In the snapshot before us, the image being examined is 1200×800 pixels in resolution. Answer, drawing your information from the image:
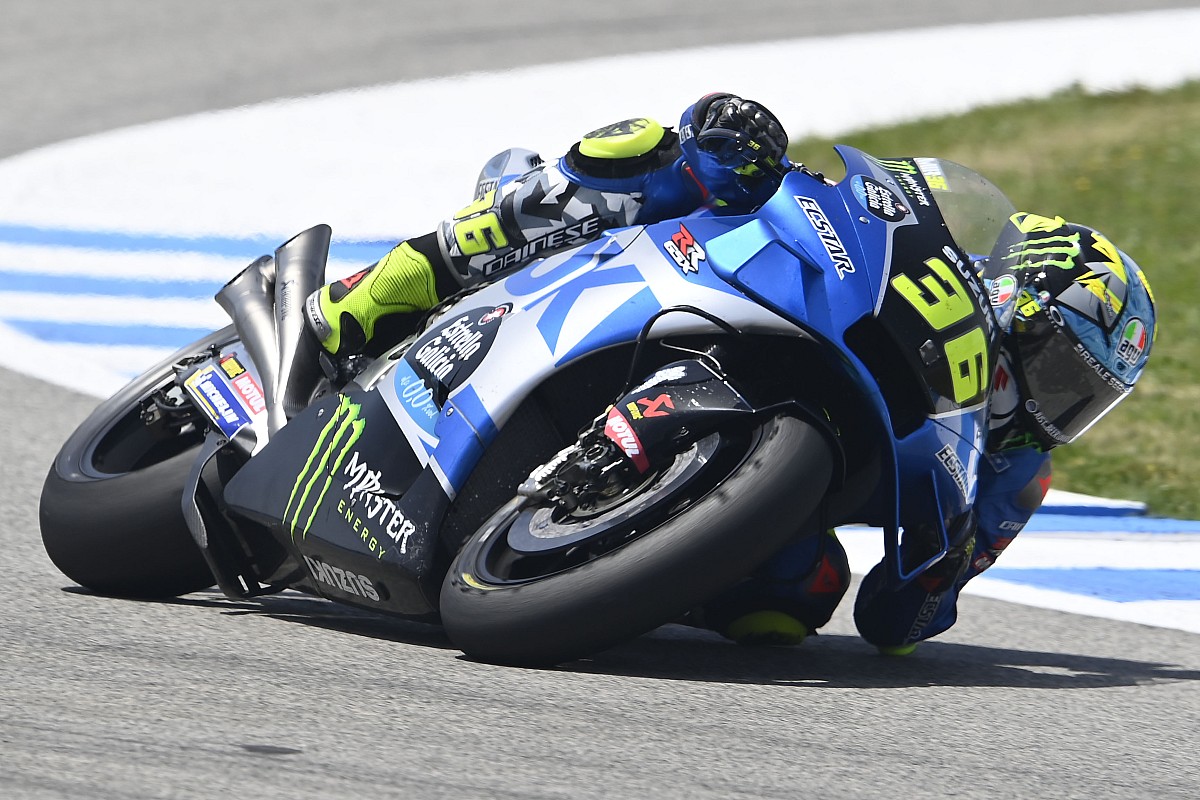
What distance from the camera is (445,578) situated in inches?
151

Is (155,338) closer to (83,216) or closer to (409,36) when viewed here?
(83,216)

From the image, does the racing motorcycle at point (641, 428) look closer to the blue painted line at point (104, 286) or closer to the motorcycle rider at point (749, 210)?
the motorcycle rider at point (749, 210)

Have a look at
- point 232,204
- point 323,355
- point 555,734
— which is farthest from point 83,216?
point 555,734

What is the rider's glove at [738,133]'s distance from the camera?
154 inches

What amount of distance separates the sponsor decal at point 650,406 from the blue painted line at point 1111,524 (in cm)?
280

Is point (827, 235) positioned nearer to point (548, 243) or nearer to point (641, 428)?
point (641, 428)

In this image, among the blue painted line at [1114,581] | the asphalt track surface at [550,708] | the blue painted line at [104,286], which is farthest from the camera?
the blue painted line at [104,286]

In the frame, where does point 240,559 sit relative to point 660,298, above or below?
below

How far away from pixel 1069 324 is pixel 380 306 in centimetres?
167

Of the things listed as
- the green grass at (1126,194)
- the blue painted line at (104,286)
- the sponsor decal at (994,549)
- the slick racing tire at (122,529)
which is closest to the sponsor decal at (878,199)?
the sponsor decal at (994,549)

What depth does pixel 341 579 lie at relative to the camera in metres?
4.10

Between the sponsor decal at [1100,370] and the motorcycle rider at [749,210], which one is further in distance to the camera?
the sponsor decal at [1100,370]

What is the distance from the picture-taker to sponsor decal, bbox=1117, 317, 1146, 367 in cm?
427

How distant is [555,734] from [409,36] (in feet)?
36.1
